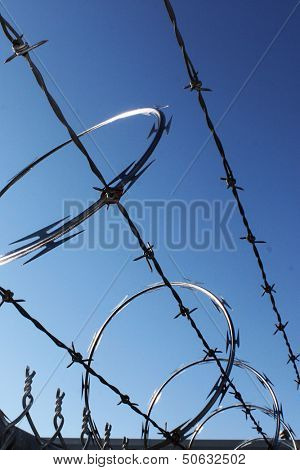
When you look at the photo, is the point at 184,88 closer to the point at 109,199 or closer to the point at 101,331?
the point at 109,199

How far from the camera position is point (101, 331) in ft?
17.7

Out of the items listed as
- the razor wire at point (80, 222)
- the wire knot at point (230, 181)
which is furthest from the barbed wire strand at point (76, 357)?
the wire knot at point (230, 181)

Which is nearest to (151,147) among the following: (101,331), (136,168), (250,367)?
(136,168)

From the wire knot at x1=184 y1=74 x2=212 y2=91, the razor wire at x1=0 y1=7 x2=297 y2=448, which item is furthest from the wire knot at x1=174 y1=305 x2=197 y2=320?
the wire knot at x1=184 y1=74 x2=212 y2=91

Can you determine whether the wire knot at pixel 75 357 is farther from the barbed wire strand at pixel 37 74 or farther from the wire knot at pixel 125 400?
the barbed wire strand at pixel 37 74

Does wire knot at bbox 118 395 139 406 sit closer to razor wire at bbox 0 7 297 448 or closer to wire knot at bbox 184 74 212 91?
razor wire at bbox 0 7 297 448

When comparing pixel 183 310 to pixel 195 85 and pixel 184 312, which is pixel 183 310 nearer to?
pixel 184 312

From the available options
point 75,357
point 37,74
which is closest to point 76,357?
point 75,357
